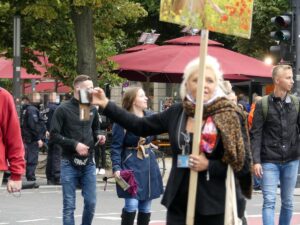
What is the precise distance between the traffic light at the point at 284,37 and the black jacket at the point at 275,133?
745 centimetres

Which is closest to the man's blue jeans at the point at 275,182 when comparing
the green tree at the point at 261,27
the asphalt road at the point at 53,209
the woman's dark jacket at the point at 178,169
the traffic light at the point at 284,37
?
the asphalt road at the point at 53,209

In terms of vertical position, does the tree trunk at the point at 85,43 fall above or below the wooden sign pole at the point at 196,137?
above

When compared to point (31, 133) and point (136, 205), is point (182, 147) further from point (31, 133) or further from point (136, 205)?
point (31, 133)

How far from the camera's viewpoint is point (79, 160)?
10086 millimetres

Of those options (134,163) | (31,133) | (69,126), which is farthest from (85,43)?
(134,163)

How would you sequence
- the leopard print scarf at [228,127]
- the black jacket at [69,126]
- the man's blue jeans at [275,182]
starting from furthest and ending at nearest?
the black jacket at [69,126] < the man's blue jeans at [275,182] < the leopard print scarf at [228,127]

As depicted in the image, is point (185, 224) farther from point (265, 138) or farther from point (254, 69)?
point (254, 69)

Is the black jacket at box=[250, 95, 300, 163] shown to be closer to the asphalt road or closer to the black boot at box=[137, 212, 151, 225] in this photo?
the black boot at box=[137, 212, 151, 225]

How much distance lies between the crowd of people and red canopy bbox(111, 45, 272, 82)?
9.56m

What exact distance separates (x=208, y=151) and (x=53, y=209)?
814cm

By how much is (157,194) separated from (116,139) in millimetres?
710

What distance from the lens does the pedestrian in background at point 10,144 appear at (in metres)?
7.48

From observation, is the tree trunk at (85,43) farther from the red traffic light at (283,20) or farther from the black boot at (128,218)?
the black boot at (128,218)

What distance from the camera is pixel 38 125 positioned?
59.4ft
